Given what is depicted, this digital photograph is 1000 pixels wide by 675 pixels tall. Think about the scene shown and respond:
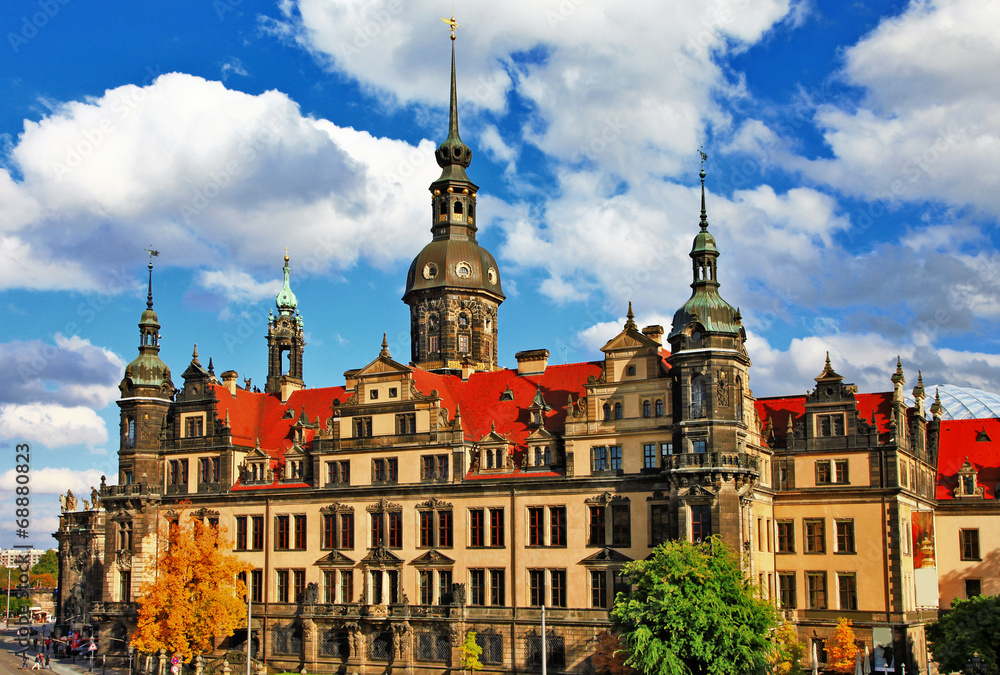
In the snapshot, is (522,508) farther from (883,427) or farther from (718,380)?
(883,427)

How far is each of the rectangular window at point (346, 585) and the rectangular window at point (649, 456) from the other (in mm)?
22124

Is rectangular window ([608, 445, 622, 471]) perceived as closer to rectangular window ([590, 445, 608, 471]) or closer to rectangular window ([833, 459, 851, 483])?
rectangular window ([590, 445, 608, 471])

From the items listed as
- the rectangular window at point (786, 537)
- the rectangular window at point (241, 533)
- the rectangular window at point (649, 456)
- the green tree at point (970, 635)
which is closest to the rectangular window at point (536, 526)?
the rectangular window at point (649, 456)

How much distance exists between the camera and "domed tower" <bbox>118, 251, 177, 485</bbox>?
83500 millimetres

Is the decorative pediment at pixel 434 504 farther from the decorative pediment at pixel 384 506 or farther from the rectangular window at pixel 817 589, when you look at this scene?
the rectangular window at pixel 817 589

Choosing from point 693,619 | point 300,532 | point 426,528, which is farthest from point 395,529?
point 693,619

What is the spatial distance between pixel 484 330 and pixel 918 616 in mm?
38219

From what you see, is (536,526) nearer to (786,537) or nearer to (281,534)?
(786,537)

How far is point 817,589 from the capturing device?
68.4 meters

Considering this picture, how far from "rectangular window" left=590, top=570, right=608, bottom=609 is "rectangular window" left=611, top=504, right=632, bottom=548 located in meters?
2.03

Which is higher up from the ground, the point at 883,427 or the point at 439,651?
the point at 883,427

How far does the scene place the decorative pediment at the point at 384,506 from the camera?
239 feet

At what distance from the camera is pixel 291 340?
9625 centimetres

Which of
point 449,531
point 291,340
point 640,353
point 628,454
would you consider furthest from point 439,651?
point 291,340
